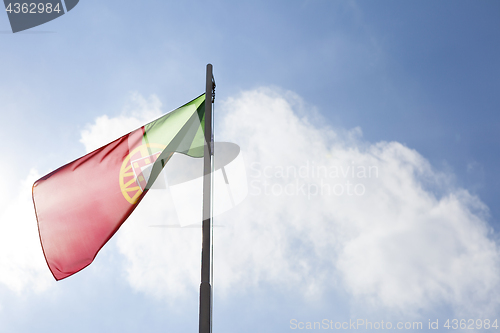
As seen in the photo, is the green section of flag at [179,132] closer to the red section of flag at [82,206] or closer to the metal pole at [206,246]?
the red section of flag at [82,206]

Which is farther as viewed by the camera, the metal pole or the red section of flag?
the red section of flag

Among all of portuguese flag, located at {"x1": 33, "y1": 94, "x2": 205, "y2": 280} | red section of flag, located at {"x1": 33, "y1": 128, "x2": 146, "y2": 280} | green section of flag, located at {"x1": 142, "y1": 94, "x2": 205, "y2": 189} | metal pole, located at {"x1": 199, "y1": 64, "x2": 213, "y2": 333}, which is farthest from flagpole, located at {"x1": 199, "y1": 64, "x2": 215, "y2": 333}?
red section of flag, located at {"x1": 33, "y1": 128, "x2": 146, "y2": 280}

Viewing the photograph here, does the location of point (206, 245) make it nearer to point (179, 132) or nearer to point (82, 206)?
point (179, 132)

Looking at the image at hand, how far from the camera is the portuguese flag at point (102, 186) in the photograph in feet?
36.3

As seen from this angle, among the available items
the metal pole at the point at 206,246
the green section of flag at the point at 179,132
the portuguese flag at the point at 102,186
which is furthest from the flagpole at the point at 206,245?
the portuguese flag at the point at 102,186

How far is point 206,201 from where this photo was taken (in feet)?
Answer: 29.3

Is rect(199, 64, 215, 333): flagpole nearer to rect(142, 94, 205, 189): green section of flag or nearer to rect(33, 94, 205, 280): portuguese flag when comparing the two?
rect(142, 94, 205, 189): green section of flag

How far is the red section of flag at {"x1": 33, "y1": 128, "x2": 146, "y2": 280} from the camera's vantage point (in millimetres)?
11047

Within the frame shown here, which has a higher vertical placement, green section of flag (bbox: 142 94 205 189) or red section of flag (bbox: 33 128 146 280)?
green section of flag (bbox: 142 94 205 189)

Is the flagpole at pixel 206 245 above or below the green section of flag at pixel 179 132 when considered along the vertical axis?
below

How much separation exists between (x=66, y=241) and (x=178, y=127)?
14.0 ft

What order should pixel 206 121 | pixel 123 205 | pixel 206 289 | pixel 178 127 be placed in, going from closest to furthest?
1. pixel 206 289
2. pixel 206 121
3. pixel 123 205
4. pixel 178 127

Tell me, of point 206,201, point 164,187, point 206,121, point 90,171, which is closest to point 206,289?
point 206,201

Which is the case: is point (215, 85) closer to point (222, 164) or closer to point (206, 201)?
point (222, 164)
